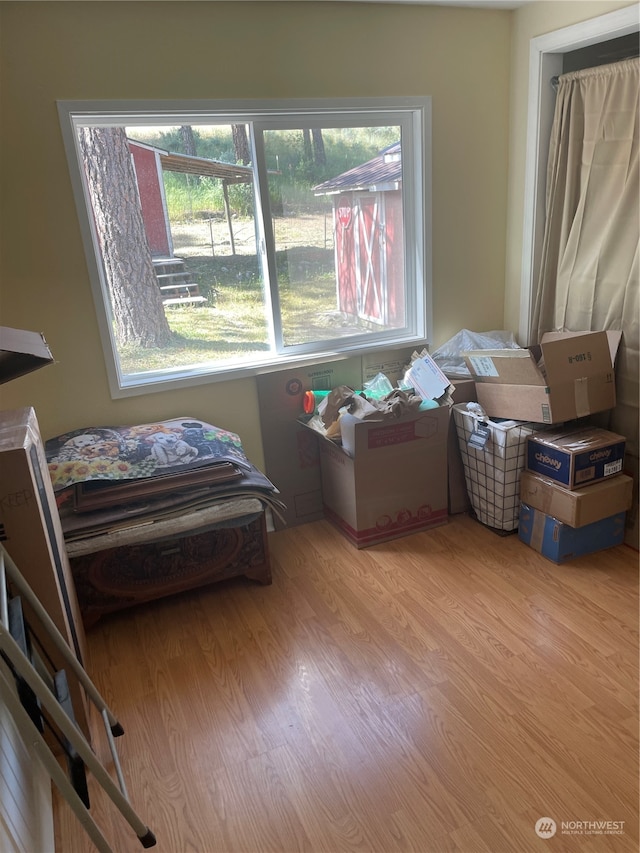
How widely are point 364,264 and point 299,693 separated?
203cm

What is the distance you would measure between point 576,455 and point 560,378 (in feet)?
1.09

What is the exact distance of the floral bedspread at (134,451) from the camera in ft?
7.27

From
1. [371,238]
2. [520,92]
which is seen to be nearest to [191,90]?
[371,238]

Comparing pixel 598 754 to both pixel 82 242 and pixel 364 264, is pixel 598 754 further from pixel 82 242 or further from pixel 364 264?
pixel 82 242

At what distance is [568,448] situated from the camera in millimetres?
2422

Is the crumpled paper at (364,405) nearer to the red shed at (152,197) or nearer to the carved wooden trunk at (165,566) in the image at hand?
the carved wooden trunk at (165,566)

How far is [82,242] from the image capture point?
2332 millimetres

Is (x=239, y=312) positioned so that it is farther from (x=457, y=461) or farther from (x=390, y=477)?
(x=457, y=461)

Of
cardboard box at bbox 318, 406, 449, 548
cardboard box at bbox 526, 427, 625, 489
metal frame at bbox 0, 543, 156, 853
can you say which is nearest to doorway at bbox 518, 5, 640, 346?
cardboard box at bbox 526, 427, 625, 489

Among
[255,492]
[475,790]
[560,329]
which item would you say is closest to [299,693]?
[475,790]

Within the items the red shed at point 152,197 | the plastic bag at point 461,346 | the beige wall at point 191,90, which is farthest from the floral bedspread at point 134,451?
the plastic bag at point 461,346

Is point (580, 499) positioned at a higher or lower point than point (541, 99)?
lower

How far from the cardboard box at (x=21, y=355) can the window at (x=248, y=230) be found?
890mm

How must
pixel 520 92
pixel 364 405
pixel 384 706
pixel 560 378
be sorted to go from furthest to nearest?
pixel 520 92 < pixel 364 405 < pixel 560 378 < pixel 384 706
